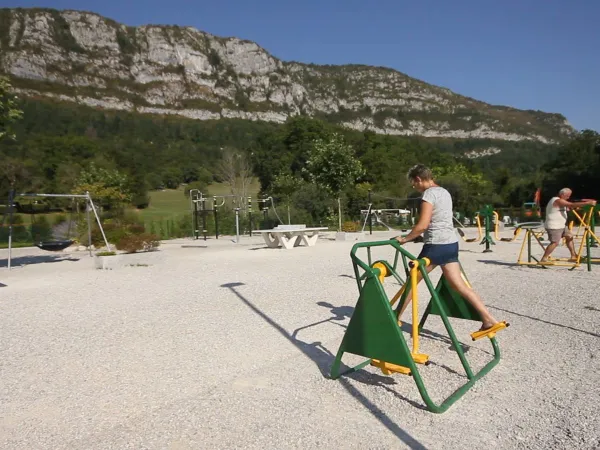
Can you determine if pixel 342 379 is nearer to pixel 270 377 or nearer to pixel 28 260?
pixel 270 377

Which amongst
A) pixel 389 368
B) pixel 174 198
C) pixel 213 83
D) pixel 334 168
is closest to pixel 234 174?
pixel 174 198

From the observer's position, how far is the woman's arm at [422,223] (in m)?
3.94

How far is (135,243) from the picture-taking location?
16703 millimetres

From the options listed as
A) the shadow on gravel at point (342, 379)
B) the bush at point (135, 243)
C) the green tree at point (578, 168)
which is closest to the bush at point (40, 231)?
the bush at point (135, 243)

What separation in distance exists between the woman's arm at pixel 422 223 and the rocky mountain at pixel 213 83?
357ft

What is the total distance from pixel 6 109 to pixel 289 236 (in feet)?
29.6

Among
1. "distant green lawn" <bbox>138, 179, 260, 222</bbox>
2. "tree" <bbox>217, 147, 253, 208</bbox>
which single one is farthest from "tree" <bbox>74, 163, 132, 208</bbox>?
"tree" <bbox>217, 147, 253, 208</bbox>

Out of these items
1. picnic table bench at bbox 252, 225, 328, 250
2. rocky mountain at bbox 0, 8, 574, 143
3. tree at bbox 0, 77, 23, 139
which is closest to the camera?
tree at bbox 0, 77, 23, 139

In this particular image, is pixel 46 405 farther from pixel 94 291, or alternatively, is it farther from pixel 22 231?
pixel 22 231

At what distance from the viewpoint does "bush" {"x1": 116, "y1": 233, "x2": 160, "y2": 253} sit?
1658 centimetres

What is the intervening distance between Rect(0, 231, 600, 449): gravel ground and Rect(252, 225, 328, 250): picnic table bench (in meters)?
8.52

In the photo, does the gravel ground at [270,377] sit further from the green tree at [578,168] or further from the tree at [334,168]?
the green tree at [578,168]

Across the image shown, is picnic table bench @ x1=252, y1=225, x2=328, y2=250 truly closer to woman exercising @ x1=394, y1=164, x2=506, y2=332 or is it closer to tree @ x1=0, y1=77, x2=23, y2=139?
tree @ x1=0, y1=77, x2=23, y2=139

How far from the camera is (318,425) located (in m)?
3.02
